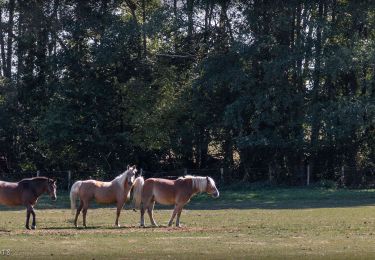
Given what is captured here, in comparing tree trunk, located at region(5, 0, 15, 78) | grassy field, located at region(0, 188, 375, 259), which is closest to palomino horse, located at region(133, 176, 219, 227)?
grassy field, located at region(0, 188, 375, 259)

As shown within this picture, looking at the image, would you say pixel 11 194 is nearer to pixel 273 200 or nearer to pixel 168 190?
pixel 168 190

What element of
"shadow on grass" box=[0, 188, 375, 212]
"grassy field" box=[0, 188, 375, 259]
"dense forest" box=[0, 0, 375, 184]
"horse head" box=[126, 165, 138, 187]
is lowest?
"grassy field" box=[0, 188, 375, 259]

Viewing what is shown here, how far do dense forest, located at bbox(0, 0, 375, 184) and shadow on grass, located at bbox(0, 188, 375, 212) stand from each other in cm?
308

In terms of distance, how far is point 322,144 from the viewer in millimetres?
42312

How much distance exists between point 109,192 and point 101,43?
69.9ft

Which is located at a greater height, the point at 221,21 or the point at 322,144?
the point at 221,21

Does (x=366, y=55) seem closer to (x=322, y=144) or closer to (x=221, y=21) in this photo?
(x=322, y=144)

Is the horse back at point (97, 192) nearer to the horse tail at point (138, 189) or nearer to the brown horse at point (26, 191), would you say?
the horse tail at point (138, 189)

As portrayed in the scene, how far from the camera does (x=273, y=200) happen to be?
36.9 meters

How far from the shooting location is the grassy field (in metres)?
18.5

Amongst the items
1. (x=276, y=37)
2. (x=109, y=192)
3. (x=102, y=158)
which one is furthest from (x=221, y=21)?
(x=109, y=192)

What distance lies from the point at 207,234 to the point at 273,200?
15.6 metres

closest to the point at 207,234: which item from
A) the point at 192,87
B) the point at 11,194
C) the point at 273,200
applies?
the point at 11,194

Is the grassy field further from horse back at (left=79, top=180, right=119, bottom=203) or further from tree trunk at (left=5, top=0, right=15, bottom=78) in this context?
tree trunk at (left=5, top=0, right=15, bottom=78)
